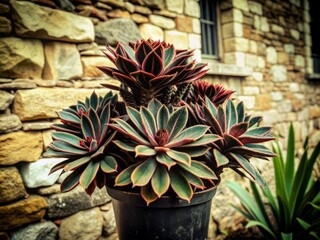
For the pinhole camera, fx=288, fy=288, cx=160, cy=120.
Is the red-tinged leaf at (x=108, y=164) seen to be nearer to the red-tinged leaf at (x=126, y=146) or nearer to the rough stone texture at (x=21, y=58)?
the red-tinged leaf at (x=126, y=146)

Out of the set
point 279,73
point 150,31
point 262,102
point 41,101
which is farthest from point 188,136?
point 279,73

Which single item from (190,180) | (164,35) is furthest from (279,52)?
(190,180)

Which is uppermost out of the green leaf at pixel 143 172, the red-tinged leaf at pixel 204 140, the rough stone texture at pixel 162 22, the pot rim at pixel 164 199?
the rough stone texture at pixel 162 22

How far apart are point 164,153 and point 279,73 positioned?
12.2 ft

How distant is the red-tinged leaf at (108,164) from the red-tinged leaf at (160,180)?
0.13 meters

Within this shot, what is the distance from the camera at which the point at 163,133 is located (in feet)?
3.13

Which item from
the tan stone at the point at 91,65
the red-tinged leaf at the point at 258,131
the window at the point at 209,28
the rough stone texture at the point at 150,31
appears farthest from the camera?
the window at the point at 209,28

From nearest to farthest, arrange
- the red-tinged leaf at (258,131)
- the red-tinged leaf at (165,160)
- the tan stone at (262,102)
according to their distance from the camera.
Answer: the red-tinged leaf at (165,160)
the red-tinged leaf at (258,131)
the tan stone at (262,102)

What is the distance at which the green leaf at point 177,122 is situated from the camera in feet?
3.26

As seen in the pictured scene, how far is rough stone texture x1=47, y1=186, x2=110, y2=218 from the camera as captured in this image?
1876 millimetres

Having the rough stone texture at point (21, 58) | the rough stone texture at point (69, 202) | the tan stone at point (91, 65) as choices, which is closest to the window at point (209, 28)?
the tan stone at point (91, 65)

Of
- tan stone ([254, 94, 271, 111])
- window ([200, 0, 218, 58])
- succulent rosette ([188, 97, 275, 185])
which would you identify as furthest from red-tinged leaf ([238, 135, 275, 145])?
tan stone ([254, 94, 271, 111])

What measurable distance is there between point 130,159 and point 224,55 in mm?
2830

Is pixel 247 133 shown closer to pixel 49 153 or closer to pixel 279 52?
pixel 49 153
